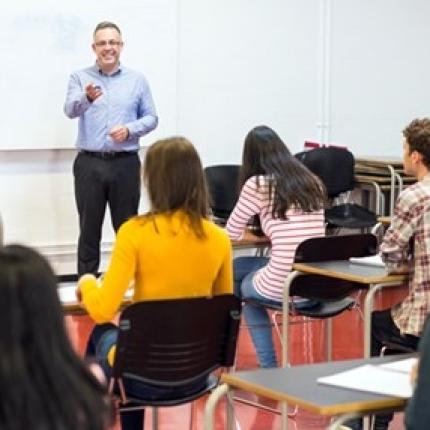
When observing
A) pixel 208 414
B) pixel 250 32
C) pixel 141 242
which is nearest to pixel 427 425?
pixel 208 414

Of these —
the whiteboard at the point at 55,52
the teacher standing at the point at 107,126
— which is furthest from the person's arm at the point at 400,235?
the whiteboard at the point at 55,52

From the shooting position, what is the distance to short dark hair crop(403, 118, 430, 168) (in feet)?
13.9

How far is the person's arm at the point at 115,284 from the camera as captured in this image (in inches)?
139

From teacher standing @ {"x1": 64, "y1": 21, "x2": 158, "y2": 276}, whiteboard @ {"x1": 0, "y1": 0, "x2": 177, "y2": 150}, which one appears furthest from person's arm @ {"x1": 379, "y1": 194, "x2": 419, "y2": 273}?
whiteboard @ {"x1": 0, "y1": 0, "x2": 177, "y2": 150}

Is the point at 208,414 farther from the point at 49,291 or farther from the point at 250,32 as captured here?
the point at 250,32

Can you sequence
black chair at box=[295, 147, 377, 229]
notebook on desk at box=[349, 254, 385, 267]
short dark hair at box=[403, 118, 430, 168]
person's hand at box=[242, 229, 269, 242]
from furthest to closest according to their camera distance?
black chair at box=[295, 147, 377, 229], person's hand at box=[242, 229, 269, 242], notebook on desk at box=[349, 254, 385, 267], short dark hair at box=[403, 118, 430, 168]

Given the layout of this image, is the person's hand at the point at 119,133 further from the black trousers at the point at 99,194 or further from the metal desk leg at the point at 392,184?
the metal desk leg at the point at 392,184

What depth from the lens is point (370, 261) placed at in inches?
184

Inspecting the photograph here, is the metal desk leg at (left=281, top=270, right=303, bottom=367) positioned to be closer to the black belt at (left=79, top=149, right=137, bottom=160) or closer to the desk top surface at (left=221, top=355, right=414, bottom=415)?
the desk top surface at (left=221, top=355, right=414, bottom=415)

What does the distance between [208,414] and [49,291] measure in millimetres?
1283

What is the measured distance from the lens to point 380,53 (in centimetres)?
865

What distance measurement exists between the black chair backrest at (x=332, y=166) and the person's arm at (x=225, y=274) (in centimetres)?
398

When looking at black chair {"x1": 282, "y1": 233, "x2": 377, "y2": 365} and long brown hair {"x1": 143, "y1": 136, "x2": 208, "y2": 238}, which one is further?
black chair {"x1": 282, "y1": 233, "x2": 377, "y2": 365}

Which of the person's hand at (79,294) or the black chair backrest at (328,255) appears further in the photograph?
the black chair backrest at (328,255)
